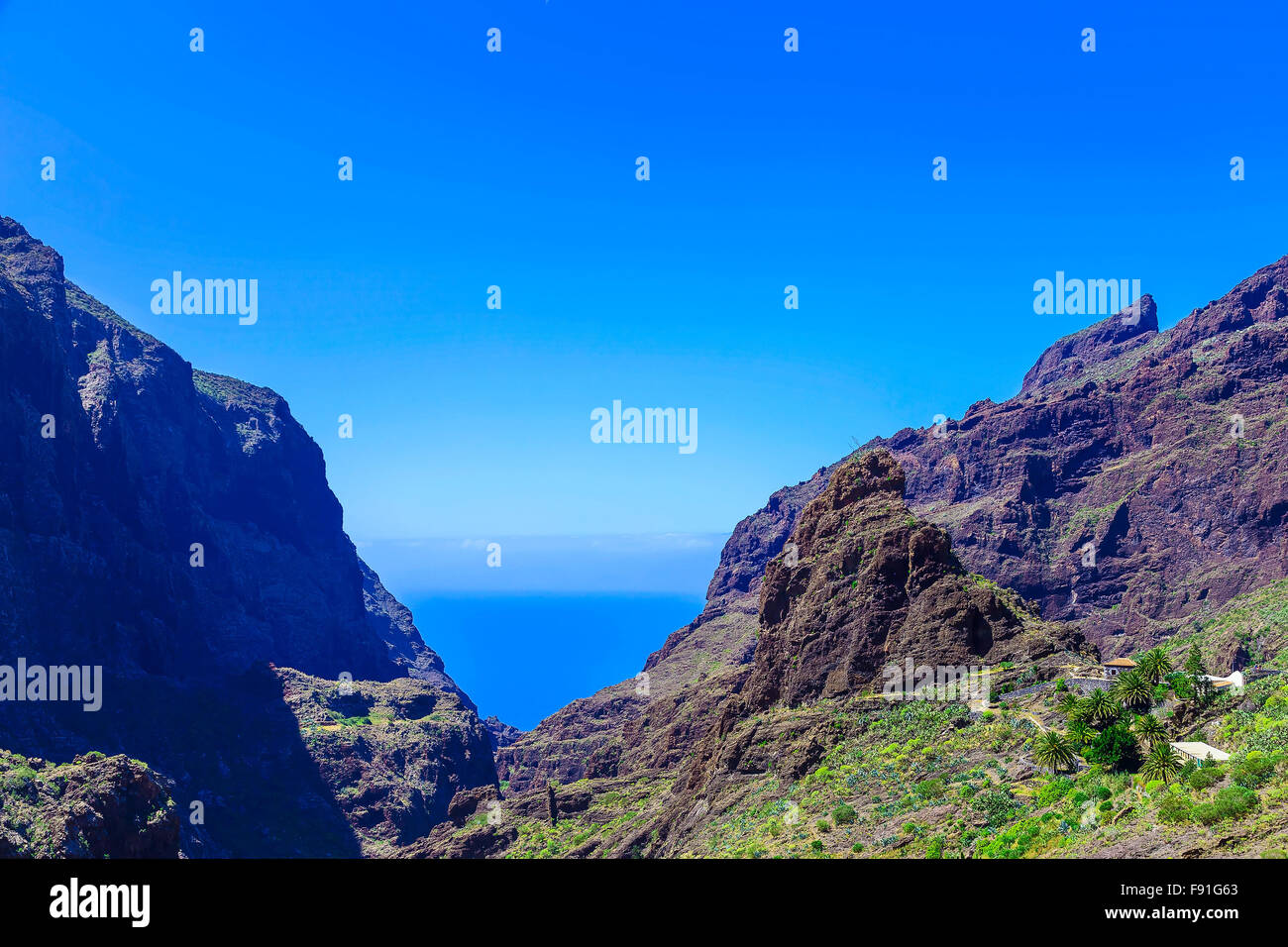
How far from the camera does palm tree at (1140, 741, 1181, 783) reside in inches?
1614

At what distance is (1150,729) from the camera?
154ft

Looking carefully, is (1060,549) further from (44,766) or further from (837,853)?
(44,766)

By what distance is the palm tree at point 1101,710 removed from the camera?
5106cm

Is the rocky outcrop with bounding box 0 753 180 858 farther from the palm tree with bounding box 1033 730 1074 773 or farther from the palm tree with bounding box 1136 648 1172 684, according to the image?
the palm tree with bounding box 1136 648 1172 684

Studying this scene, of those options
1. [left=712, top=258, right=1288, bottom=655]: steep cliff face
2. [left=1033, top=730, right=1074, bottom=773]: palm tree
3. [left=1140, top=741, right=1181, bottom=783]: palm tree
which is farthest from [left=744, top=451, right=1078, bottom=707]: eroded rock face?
[left=712, top=258, right=1288, bottom=655]: steep cliff face

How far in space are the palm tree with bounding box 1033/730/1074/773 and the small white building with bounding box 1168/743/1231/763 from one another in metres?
5.02

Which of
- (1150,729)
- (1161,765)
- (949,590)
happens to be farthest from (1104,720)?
(949,590)

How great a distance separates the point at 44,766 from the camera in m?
76.6

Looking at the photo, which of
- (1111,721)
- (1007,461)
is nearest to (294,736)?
(1111,721)

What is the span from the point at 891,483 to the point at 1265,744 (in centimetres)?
5465

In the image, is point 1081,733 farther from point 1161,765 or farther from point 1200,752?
point 1161,765

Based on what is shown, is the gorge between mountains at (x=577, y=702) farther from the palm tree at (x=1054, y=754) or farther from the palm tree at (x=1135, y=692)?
the palm tree at (x=1054, y=754)

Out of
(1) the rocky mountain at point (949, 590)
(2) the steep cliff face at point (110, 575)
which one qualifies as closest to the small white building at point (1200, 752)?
(1) the rocky mountain at point (949, 590)

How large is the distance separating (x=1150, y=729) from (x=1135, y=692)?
19.4ft
